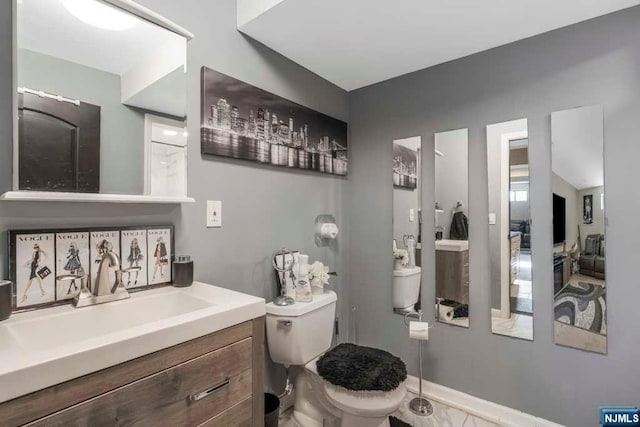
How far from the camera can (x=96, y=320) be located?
1.11 metres

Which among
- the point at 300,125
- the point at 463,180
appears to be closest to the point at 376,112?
the point at 300,125

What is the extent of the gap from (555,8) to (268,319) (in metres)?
2.14

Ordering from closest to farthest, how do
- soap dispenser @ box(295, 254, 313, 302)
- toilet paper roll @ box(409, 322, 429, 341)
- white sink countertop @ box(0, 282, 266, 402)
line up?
1. white sink countertop @ box(0, 282, 266, 402)
2. soap dispenser @ box(295, 254, 313, 302)
3. toilet paper roll @ box(409, 322, 429, 341)

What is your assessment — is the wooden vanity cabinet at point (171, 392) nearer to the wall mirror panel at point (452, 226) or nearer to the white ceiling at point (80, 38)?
the white ceiling at point (80, 38)

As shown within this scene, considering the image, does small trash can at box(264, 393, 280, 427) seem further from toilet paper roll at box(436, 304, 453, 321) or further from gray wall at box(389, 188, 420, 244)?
gray wall at box(389, 188, 420, 244)

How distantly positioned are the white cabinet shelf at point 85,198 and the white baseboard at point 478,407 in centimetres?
190

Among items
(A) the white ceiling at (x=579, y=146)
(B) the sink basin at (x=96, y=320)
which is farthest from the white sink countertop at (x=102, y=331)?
(A) the white ceiling at (x=579, y=146)

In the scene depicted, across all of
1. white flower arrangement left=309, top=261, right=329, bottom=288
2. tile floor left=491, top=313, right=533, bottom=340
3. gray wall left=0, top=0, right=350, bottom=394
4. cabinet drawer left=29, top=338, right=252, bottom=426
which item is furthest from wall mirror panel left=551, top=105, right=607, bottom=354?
cabinet drawer left=29, top=338, right=252, bottom=426

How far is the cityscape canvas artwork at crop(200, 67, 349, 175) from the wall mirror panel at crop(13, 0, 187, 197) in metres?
0.15

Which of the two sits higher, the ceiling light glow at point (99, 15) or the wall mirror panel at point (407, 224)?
the ceiling light glow at point (99, 15)

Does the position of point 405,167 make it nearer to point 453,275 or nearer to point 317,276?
point 453,275

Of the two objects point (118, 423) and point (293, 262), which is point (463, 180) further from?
point (118, 423)

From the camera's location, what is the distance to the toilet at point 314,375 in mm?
1430

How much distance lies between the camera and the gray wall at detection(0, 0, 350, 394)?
1083mm
